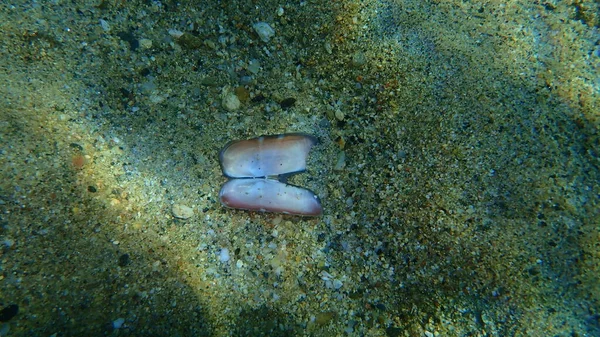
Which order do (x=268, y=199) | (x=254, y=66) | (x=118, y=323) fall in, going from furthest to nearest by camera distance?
(x=254, y=66) < (x=268, y=199) < (x=118, y=323)

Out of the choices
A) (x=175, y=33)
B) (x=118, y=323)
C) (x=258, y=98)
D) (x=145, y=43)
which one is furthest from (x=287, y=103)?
(x=118, y=323)

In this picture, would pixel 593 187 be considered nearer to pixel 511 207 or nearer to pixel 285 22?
pixel 511 207

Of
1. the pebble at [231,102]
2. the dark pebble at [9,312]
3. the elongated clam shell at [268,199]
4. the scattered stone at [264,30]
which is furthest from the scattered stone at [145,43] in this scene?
the dark pebble at [9,312]

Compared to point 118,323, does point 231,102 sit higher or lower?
higher

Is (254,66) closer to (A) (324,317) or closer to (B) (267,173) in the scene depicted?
(B) (267,173)

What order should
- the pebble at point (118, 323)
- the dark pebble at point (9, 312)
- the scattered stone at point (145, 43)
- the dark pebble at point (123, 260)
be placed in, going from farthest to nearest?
the scattered stone at point (145, 43) < the dark pebble at point (123, 260) < the pebble at point (118, 323) < the dark pebble at point (9, 312)

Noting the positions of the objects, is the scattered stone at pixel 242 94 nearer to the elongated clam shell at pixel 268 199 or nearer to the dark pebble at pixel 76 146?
the elongated clam shell at pixel 268 199

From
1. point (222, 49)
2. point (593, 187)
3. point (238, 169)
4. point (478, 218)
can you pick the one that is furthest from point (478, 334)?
point (222, 49)
